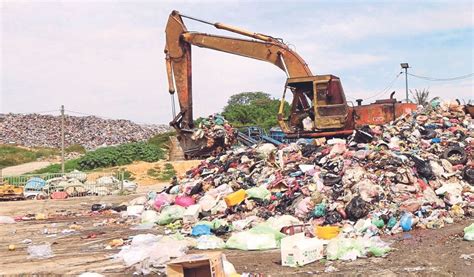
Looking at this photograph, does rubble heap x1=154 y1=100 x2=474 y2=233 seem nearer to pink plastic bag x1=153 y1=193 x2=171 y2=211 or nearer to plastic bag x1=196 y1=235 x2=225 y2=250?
pink plastic bag x1=153 y1=193 x2=171 y2=211

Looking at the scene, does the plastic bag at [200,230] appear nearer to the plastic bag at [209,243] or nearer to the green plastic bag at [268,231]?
the plastic bag at [209,243]

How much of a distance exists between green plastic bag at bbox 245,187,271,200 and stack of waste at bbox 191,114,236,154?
18.5 feet

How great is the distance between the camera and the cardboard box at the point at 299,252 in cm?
586

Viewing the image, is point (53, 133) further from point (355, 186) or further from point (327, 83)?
point (355, 186)

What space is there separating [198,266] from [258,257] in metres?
1.94

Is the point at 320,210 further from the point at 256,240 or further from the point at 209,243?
the point at 209,243

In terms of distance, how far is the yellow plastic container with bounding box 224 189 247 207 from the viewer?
357 inches

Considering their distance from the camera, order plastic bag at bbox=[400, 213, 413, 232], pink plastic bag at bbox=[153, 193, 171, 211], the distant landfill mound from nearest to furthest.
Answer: plastic bag at bbox=[400, 213, 413, 232]
pink plastic bag at bbox=[153, 193, 171, 211]
the distant landfill mound

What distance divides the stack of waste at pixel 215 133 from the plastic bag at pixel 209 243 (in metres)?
7.46

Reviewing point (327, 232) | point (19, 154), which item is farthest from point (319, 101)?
point (19, 154)

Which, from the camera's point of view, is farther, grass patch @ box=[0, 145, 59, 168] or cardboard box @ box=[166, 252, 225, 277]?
grass patch @ box=[0, 145, 59, 168]

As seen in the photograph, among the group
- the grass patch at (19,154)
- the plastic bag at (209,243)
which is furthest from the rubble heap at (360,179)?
the grass patch at (19,154)

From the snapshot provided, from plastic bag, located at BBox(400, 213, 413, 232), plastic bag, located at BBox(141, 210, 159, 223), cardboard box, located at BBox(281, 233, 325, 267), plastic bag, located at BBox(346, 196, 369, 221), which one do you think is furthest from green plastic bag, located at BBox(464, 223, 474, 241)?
plastic bag, located at BBox(141, 210, 159, 223)

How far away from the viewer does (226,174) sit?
1120 centimetres
